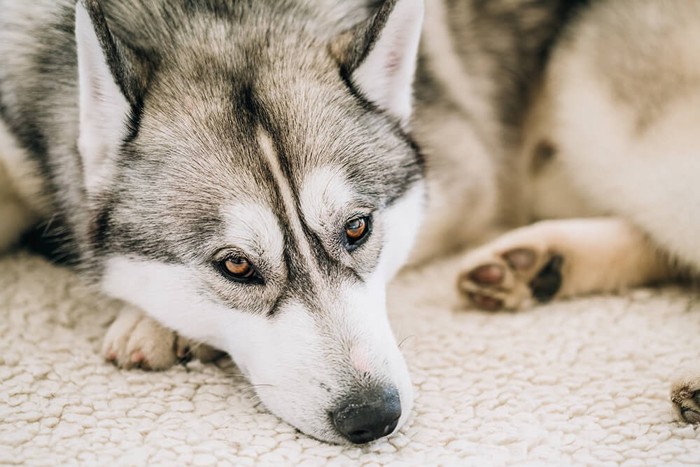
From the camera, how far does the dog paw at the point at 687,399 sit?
1.57 m

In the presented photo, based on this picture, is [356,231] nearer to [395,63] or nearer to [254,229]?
[254,229]

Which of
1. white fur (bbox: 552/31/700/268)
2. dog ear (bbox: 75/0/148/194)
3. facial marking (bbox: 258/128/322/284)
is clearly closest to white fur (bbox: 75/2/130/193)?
dog ear (bbox: 75/0/148/194)

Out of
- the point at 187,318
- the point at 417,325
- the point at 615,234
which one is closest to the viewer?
the point at 187,318

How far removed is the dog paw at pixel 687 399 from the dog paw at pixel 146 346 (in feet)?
3.60

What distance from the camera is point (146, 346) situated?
6.00 ft

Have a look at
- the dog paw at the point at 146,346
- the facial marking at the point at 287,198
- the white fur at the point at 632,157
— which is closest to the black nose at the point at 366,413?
the facial marking at the point at 287,198

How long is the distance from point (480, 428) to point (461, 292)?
61cm

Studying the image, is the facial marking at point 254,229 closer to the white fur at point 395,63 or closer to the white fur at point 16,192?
the white fur at point 395,63

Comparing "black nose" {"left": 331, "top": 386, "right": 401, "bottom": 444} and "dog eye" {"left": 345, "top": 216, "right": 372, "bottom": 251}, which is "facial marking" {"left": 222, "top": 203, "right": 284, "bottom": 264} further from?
"black nose" {"left": 331, "top": 386, "right": 401, "bottom": 444}

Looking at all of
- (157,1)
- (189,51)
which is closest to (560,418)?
(189,51)

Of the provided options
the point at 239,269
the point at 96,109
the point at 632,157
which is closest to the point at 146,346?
the point at 239,269

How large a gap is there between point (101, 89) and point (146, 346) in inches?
25.0

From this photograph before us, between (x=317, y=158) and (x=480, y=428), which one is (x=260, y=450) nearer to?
(x=480, y=428)

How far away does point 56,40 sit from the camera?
194 cm
